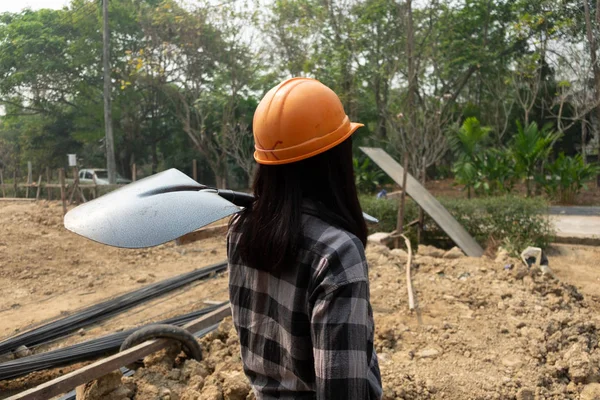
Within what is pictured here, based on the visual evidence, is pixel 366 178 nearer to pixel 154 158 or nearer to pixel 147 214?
pixel 154 158

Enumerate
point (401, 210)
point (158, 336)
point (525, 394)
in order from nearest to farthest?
point (525, 394), point (158, 336), point (401, 210)

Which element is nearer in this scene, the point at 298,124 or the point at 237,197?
the point at 298,124

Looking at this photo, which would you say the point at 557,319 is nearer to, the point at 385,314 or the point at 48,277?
the point at 385,314

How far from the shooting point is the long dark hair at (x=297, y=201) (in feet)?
3.49

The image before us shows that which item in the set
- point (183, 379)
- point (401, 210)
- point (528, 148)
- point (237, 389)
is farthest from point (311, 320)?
point (528, 148)

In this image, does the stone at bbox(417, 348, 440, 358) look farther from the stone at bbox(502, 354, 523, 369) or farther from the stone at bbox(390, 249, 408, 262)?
the stone at bbox(390, 249, 408, 262)

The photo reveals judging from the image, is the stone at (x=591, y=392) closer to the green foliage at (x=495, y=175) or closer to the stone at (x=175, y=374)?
the stone at (x=175, y=374)

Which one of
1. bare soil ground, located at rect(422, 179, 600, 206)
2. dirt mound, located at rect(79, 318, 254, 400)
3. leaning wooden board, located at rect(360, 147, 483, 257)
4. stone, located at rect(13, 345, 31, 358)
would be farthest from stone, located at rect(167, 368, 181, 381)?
bare soil ground, located at rect(422, 179, 600, 206)

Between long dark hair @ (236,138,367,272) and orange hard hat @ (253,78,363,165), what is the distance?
3 cm

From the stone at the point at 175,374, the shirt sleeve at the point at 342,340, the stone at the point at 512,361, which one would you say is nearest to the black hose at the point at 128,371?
the stone at the point at 175,374

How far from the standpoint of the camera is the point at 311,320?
1.00 metres

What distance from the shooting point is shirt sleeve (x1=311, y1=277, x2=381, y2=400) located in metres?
0.96

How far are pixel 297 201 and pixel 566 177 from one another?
45.9 ft

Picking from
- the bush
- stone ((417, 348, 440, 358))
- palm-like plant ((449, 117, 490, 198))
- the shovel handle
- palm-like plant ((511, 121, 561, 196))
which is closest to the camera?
the shovel handle
